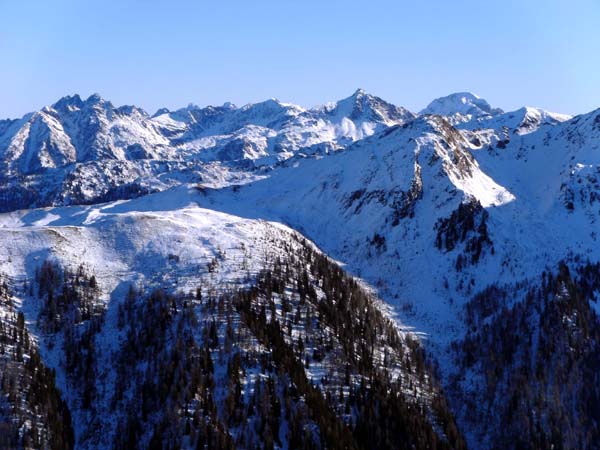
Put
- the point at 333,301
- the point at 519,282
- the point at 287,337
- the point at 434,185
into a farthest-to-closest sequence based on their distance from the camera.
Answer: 1. the point at 434,185
2. the point at 519,282
3. the point at 333,301
4. the point at 287,337

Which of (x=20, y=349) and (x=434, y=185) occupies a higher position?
(x=434, y=185)

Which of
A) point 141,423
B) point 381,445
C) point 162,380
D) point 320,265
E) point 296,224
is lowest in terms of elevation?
point 381,445

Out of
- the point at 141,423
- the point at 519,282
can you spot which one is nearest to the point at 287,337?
the point at 141,423

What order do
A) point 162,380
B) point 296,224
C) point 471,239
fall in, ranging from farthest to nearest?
1. point 296,224
2. point 471,239
3. point 162,380

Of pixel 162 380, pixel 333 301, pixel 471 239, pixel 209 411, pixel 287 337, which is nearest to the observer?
pixel 209 411

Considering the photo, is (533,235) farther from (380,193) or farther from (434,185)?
(380,193)

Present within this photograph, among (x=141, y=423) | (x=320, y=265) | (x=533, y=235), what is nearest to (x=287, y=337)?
(x=141, y=423)

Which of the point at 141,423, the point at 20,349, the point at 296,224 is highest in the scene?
the point at 296,224

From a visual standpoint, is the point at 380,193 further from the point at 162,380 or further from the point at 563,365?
the point at 162,380

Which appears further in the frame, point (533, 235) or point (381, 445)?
point (533, 235)
